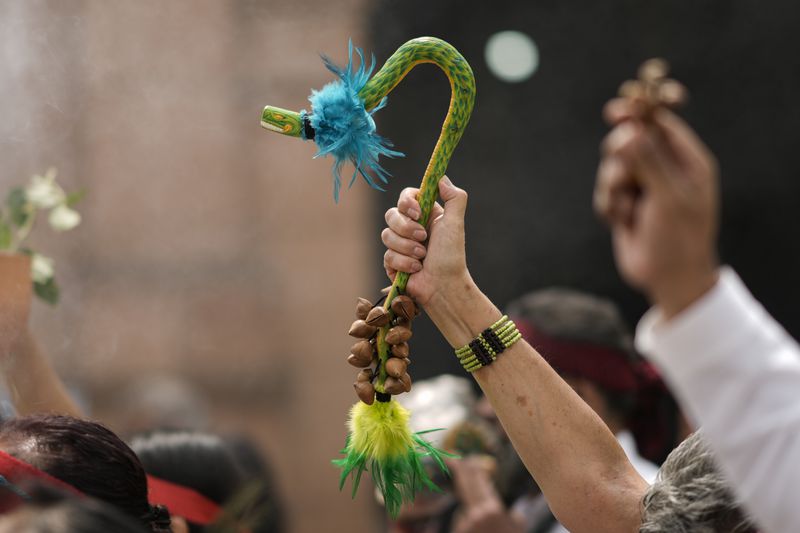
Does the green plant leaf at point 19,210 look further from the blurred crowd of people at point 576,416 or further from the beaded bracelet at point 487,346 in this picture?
Answer: the beaded bracelet at point 487,346

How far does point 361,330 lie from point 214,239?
4785mm

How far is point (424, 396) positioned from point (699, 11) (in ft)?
9.21

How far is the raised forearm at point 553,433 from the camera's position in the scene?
167 cm

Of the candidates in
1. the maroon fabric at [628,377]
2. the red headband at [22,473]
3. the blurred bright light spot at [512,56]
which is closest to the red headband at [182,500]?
the red headband at [22,473]

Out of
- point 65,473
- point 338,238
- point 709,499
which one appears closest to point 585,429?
point 709,499

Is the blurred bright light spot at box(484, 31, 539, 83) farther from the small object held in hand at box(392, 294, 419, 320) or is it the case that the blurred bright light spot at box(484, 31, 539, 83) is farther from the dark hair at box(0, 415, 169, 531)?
the dark hair at box(0, 415, 169, 531)

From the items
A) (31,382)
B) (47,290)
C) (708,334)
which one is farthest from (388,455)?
(47,290)

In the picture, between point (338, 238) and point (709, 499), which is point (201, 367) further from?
point (709, 499)

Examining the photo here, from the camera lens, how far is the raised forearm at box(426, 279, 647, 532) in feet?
5.47

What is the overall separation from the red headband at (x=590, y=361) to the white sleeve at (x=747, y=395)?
78.0 inches

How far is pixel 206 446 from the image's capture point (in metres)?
2.49

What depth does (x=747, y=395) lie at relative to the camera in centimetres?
109

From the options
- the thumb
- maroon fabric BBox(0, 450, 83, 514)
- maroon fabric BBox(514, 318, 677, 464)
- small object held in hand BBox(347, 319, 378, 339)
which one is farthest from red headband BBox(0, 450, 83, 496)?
maroon fabric BBox(514, 318, 677, 464)

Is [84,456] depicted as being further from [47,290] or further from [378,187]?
[47,290]
